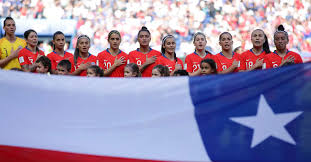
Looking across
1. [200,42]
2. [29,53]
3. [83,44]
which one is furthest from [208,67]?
[29,53]

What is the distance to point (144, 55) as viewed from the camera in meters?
6.36

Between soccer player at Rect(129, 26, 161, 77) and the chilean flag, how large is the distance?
91.6 inches

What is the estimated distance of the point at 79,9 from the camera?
15023 mm

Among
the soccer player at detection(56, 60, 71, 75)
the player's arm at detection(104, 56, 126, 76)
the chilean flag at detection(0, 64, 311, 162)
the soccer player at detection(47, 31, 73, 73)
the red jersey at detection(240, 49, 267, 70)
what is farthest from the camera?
the soccer player at detection(47, 31, 73, 73)

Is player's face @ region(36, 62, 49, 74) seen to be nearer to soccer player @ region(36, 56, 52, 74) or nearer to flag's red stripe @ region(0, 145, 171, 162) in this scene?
soccer player @ region(36, 56, 52, 74)

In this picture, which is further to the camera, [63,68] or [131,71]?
[63,68]

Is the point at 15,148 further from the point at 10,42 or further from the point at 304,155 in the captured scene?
the point at 10,42

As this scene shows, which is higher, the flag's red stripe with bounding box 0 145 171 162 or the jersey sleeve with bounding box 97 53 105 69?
the jersey sleeve with bounding box 97 53 105 69

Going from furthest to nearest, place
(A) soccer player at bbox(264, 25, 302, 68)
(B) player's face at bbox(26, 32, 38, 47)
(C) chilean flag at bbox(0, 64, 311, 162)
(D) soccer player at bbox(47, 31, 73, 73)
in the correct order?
(B) player's face at bbox(26, 32, 38, 47), (D) soccer player at bbox(47, 31, 73, 73), (A) soccer player at bbox(264, 25, 302, 68), (C) chilean flag at bbox(0, 64, 311, 162)

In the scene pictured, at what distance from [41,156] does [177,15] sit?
1155 centimetres

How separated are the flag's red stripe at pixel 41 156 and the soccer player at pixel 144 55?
2486 millimetres

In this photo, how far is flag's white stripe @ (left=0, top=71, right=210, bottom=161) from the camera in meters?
3.71

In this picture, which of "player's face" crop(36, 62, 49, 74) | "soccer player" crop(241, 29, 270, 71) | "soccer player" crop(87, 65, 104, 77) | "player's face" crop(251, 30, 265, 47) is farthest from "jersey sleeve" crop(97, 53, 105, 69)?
"player's face" crop(251, 30, 265, 47)

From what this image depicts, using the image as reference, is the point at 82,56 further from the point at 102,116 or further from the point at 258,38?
the point at 102,116
